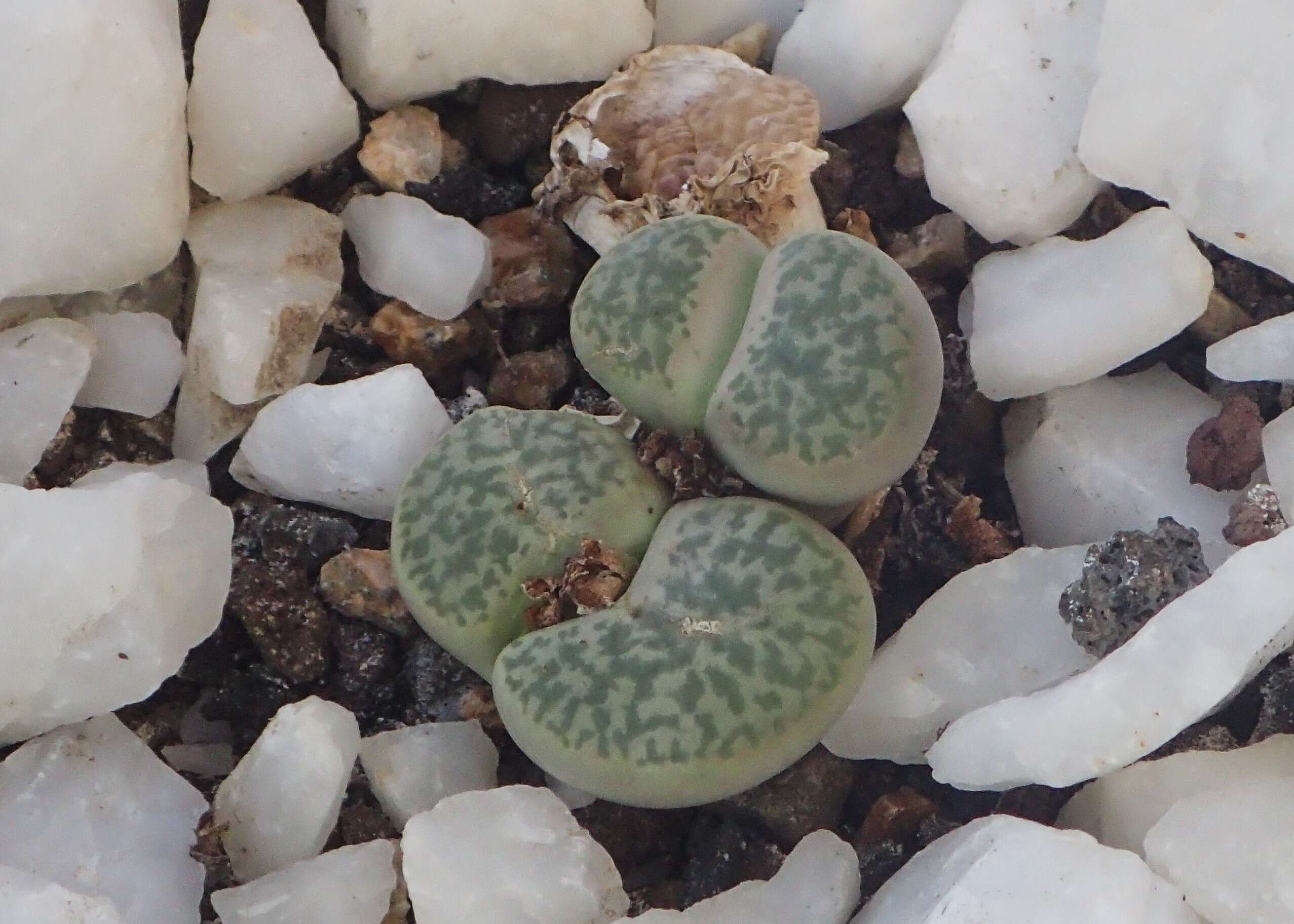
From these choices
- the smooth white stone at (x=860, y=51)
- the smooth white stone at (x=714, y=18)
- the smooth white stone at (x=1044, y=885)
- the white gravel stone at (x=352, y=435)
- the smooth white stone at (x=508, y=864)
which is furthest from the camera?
the smooth white stone at (x=714, y=18)

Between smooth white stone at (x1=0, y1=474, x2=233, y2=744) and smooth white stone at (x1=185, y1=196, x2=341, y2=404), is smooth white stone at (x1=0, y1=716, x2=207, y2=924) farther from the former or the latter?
smooth white stone at (x1=185, y1=196, x2=341, y2=404)

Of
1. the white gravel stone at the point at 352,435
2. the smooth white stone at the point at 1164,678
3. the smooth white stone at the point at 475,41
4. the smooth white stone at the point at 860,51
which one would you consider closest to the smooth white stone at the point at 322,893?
the white gravel stone at the point at 352,435

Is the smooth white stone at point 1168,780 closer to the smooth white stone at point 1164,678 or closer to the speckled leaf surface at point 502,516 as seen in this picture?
the smooth white stone at point 1164,678

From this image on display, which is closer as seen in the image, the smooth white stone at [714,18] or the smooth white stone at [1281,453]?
the smooth white stone at [1281,453]

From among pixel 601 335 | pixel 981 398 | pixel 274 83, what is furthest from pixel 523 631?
pixel 274 83

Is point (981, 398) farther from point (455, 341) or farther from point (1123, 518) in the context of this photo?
point (455, 341)

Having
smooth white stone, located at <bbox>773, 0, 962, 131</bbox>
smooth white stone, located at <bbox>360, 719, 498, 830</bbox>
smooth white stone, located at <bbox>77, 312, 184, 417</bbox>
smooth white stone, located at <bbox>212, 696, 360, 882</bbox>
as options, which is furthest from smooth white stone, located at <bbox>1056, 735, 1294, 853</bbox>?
smooth white stone, located at <bbox>77, 312, 184, 417</bbox>

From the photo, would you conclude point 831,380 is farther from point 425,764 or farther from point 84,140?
point 84,140

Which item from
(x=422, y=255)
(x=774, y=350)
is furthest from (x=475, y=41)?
(x=774, y=350)
